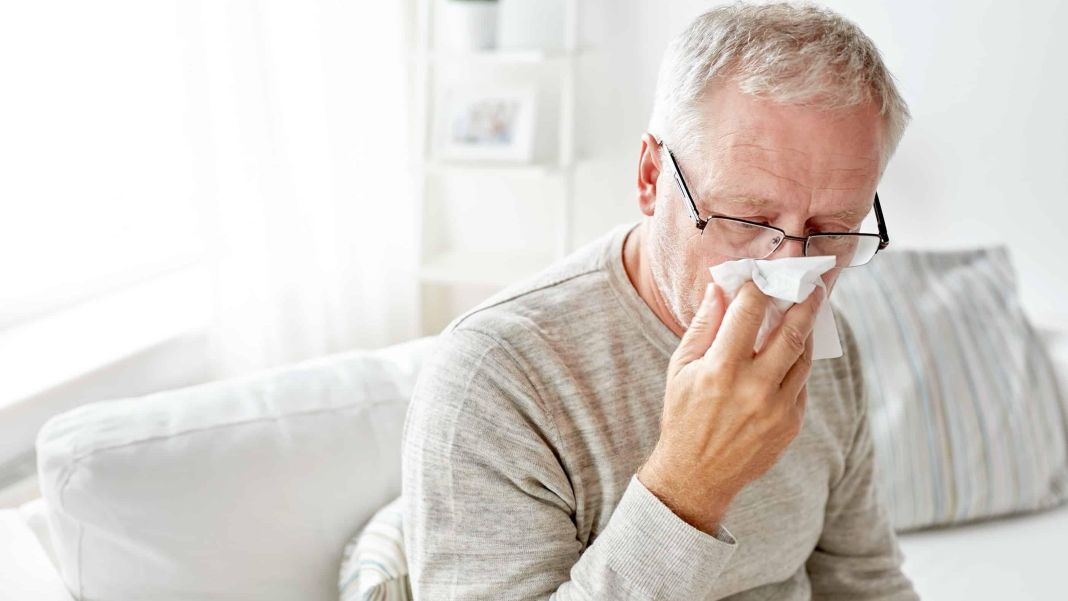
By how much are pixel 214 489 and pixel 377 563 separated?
22 centimetres

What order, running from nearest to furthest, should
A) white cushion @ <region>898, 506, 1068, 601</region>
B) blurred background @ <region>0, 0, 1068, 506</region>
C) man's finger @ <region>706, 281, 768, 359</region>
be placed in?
man's finger @ <region>706, 281, 768, 359</region>
white cushion @ <region>898, 506, 1068, 601</region>
blurred background @ <region>0, 0, 1068, 506</region>

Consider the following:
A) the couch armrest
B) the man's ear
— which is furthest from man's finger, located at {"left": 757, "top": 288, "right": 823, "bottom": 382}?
the couch armrest

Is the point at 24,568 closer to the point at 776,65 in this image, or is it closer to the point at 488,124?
the point at 776,65

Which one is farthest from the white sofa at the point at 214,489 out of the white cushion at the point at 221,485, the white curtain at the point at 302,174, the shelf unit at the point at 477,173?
the shelf unit at the point at 477,173

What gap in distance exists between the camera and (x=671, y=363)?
1.00 meters

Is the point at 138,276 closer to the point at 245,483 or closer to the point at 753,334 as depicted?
the point at 245,483

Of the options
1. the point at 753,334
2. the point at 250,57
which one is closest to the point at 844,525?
the point at 753,334

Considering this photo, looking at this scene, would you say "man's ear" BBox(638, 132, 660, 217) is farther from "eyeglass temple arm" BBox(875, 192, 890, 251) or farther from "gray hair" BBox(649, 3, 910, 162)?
"eyeglass temple arm" BBox(875, 192, 890, 251)

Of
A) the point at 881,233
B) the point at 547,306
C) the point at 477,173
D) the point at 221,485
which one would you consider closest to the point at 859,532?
the point at 881,233

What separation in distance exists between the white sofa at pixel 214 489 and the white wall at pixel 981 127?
1627 millimetres

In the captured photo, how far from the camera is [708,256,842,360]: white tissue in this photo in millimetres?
976

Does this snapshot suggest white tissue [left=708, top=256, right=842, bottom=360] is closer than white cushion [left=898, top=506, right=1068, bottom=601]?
Yes

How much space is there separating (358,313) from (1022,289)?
1.67 metres

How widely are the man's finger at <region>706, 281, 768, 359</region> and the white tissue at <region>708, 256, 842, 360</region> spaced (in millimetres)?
15
